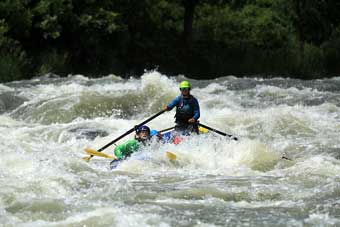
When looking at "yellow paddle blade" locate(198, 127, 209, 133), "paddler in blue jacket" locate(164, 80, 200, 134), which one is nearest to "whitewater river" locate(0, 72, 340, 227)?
"yellow paddle blade" locate(198, 127, 209, 133)

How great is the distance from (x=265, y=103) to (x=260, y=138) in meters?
4.10

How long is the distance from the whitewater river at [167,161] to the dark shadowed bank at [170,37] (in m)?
5.86

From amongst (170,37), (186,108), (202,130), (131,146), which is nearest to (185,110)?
(186,108)

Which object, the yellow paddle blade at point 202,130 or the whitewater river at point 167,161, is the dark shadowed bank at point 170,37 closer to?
the whitewater river at point 167,161

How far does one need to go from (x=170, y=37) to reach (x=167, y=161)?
23.6 metres

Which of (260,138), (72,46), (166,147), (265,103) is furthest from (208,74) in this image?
(166,147)

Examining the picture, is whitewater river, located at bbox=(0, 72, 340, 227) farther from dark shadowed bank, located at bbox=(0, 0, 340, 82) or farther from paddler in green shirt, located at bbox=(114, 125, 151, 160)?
Answer: dark shadowed bank, located at bbox=(0, 0, 340, 82)

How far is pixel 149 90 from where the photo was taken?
59.0ft

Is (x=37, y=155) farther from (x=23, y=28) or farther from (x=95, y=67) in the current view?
(x=95, y=67)

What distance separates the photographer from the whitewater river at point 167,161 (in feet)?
25.9

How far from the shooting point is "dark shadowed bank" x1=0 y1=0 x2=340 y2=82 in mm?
25891

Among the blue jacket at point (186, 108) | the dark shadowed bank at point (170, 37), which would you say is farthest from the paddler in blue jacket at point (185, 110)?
the dark shadowed bank at point (170, 37)

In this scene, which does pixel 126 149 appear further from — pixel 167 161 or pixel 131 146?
pixel 167 161

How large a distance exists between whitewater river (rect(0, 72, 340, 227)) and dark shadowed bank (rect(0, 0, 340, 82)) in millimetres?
5858
